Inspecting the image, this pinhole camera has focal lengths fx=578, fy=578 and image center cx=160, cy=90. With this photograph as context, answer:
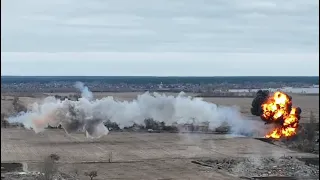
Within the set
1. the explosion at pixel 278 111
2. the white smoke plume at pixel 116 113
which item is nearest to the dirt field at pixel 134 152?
the white smoke plume at pixel 116 113

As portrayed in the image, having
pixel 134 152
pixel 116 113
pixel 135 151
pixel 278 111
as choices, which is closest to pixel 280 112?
pixel 278 111

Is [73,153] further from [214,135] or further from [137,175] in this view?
[214,135]

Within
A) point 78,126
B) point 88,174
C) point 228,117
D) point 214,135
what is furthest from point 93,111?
point 214,135

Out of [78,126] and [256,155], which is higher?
[78,126]

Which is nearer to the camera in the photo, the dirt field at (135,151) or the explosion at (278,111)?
the explosion at (278,111)

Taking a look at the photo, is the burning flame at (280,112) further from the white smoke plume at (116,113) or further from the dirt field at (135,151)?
the white smoke plume at (116,113)

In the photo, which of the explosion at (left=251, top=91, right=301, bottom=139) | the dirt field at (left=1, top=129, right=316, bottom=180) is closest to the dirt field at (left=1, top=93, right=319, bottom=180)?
the dirt field at (left=1, top=129, right=316, bottom=180)
